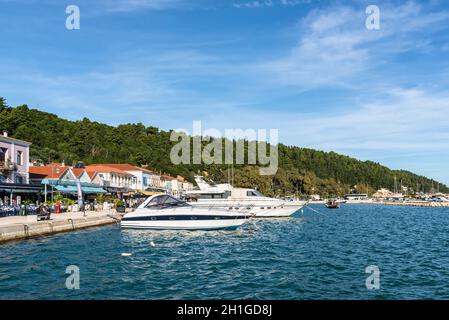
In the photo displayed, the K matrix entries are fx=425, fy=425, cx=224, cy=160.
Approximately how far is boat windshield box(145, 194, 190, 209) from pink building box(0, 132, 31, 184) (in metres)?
17.4

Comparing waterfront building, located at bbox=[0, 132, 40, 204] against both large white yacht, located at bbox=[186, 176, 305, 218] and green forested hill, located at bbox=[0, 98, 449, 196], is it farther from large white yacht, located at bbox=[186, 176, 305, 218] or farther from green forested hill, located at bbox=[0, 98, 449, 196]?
green forested hill, located at bbox=[0, 98, 449, 196]

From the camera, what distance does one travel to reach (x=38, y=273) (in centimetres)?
1850

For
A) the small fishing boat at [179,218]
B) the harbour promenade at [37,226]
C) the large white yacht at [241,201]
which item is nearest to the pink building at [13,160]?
the harbour promenade at [37,226]

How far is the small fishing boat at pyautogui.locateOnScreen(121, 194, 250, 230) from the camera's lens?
3522 centimetres

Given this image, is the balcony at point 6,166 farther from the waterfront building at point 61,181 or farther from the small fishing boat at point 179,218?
the small fishing boat at point 179,218

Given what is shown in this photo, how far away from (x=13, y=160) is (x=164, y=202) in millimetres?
20537

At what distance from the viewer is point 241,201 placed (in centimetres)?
5100

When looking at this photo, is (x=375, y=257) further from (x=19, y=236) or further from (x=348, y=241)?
(x=19, y=236)

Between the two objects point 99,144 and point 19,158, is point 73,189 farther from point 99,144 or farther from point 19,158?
point 99,144

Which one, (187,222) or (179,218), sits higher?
(179,218)

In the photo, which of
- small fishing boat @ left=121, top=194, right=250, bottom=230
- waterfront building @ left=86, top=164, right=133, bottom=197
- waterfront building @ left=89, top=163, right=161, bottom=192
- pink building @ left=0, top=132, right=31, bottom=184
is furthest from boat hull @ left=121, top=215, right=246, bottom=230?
waterfront building @ left=89, top=163, right=161, bottom=192

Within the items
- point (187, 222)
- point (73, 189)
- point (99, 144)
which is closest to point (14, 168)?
point (73, 189)
